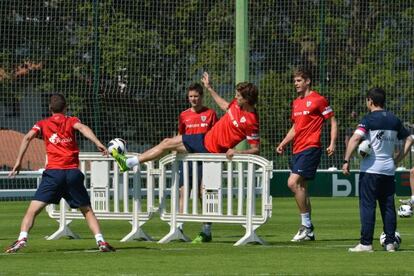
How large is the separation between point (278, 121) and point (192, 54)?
3.08 meters

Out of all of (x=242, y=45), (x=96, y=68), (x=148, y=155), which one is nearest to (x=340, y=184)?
(x=96, y=68)

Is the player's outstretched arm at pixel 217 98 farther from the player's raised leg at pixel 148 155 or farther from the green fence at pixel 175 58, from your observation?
the green fence at pixel 175 58

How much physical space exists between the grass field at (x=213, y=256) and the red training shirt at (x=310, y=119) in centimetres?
132

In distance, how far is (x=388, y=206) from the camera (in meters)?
15.3

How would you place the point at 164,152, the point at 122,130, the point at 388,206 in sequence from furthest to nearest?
the point at 122,130 → the point at 164,152 → the point at 388,206

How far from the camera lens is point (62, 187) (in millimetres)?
15516

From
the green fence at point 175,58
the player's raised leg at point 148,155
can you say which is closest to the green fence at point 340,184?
the green fence at point 175,58

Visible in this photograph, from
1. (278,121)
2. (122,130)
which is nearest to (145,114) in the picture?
(122,130)

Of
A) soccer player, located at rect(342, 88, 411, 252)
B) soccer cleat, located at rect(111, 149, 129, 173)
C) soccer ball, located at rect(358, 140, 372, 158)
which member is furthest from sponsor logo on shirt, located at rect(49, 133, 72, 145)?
soccer ball, located at rect(358, 140, 372, 158)

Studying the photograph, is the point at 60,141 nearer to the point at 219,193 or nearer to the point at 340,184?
the point at 219,193

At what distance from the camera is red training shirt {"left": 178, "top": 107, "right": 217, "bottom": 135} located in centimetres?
1797

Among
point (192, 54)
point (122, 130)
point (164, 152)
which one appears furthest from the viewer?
point (192, 54)

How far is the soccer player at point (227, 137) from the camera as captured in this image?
16922 millimetres

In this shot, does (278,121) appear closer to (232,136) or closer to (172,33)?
(172,33)
